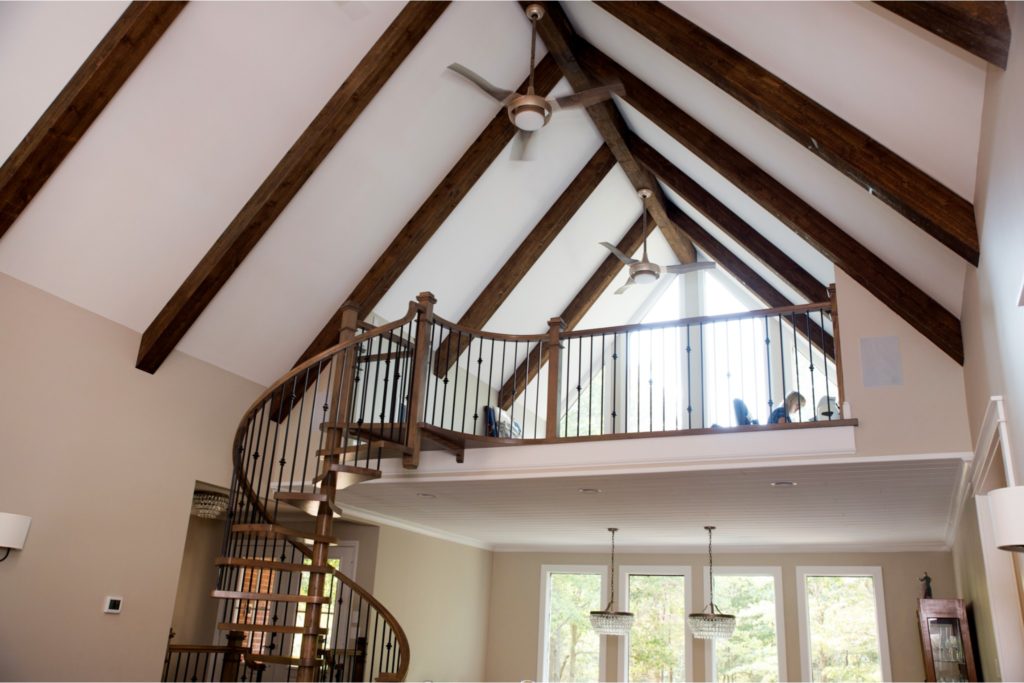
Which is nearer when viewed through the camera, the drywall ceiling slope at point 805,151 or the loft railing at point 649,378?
the drywall ceiling slope at point 805,151

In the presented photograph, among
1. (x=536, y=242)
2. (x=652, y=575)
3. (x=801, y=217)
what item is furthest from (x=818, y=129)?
(x=652, y=575)

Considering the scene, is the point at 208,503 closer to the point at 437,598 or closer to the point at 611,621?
the point at 437,598

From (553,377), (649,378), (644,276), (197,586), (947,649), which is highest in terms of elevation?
(644,276)

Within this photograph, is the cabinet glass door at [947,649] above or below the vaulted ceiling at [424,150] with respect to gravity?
below

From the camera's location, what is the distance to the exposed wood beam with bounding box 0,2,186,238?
516 cm

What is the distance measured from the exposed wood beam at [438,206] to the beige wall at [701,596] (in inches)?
199

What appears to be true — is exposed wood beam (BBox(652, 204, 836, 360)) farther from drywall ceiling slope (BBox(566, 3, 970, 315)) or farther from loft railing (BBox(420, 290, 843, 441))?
drywall ceiling slope (BBox(566, 3, 970, 315))

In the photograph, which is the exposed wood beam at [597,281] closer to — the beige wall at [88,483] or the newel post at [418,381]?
→ the newel post at [418,381]

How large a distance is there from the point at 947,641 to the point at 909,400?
104 inches

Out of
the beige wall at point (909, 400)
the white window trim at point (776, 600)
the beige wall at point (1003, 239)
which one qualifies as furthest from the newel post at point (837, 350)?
the white window trim at point (776, 600)

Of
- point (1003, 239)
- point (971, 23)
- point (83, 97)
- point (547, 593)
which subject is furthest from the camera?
point (547, 593)

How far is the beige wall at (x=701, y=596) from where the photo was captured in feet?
29.6

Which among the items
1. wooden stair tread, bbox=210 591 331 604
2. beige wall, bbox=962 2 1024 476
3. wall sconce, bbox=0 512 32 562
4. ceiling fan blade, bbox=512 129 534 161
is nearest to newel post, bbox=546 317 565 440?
ceiling fan blade, bbox=512 129 534 161

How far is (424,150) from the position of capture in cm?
759
